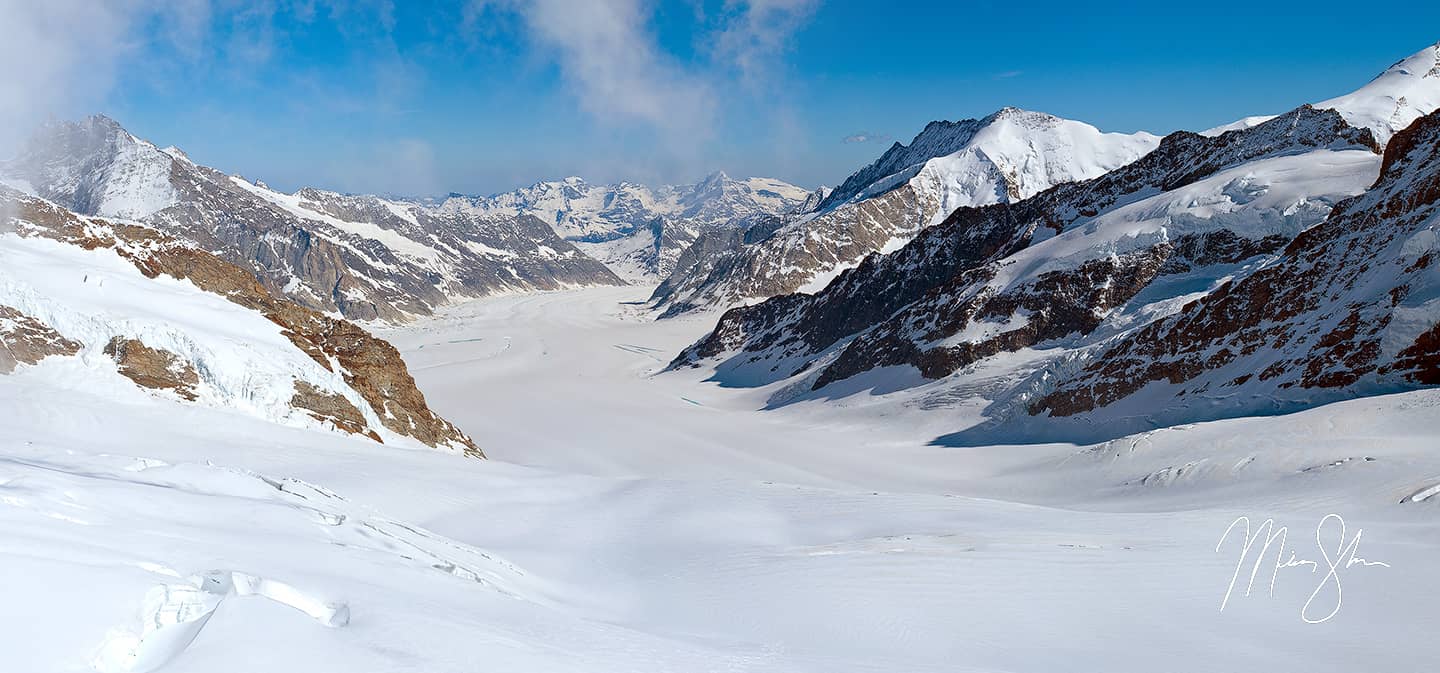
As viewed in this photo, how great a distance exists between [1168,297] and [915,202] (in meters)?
134

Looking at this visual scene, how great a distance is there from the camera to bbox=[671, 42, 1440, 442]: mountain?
3150 cm

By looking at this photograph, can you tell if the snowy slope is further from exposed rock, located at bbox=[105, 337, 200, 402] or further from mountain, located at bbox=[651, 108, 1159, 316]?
exposed rock, located at bbox=[105, 337, 200, 402]

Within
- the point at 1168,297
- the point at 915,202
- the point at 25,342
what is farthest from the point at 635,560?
the point at 915,202

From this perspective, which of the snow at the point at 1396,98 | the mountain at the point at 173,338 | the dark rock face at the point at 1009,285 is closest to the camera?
the mountain at the point at 173,338

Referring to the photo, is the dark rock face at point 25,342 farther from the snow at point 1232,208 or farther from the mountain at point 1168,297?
the snow at point 1232,208

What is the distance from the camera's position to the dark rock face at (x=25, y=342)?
22469 mm

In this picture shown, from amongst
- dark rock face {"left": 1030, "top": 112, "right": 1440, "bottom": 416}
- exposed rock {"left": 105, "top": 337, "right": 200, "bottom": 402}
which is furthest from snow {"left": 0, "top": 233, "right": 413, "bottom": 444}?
dark rock face {"left": 1030, "top": 112, "right": 1440, "bottom": 416}

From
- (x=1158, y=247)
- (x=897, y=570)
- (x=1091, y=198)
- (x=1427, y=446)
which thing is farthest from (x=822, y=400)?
(x=897, y=570)
